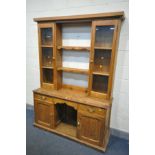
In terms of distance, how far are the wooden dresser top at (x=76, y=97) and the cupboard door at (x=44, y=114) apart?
0.72 ft

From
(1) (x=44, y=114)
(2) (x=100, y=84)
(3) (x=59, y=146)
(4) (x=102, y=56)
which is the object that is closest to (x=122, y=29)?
(4) (x=102, y=56)

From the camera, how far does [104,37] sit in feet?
6.56

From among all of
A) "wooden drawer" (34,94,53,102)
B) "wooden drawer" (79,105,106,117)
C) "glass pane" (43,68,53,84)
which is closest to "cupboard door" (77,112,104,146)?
"wooden drawer" (79,105,106,117)

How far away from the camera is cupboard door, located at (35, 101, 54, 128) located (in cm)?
237

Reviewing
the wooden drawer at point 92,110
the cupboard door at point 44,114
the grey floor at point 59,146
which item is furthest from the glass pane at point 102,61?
the grey floor at point 59,146

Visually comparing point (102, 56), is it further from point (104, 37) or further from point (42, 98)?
point (42, 98)

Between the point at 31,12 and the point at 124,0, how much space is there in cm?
189

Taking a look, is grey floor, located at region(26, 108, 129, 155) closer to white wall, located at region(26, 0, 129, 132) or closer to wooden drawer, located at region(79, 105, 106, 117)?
white wall, located at region(26, 0, 129, 132)

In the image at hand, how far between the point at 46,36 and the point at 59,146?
1.96m

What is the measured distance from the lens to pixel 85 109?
2018 mm

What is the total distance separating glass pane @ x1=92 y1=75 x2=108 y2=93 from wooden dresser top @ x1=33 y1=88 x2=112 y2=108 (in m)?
0.17
